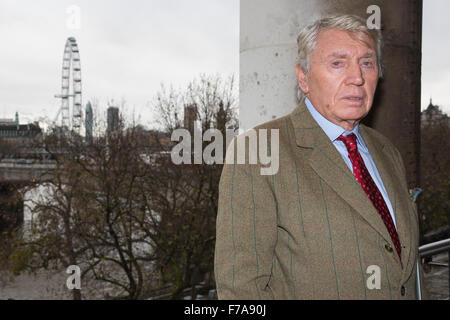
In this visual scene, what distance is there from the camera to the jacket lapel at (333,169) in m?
1.43

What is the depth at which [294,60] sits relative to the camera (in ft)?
6.93

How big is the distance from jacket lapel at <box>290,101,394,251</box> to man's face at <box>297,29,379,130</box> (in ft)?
0.28

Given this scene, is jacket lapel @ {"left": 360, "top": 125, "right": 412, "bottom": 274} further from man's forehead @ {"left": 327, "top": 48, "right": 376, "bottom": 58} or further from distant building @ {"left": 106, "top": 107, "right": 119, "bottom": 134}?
distant building @ {"left": 106, "top": 107, "right": 119, "bottom": 134}

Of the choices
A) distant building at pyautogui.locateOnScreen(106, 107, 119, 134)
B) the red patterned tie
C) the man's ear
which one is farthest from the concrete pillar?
distant building at pyautogui.locateOnScreen(106, 107, 119, 134)

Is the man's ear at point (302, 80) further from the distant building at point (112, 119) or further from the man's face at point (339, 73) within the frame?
the distant building at point (112, 119)

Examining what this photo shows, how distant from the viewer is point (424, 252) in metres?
2.49

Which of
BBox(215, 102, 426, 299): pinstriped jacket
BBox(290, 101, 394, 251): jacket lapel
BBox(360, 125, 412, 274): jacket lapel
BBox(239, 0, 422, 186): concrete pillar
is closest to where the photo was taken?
BBox(215, 102, 426, 299): pinstriped jacket

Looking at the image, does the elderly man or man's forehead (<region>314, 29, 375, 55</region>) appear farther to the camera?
man's forehead (<region>314, 29, 375, 55</region>)

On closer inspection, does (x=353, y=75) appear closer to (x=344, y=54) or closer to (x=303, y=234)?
(x=344, y=54)

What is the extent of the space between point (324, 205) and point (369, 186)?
23cm

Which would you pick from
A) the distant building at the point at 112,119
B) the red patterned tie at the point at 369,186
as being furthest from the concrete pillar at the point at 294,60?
the distant building at the point at 112,119

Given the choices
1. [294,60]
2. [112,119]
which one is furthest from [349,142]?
[112,119]

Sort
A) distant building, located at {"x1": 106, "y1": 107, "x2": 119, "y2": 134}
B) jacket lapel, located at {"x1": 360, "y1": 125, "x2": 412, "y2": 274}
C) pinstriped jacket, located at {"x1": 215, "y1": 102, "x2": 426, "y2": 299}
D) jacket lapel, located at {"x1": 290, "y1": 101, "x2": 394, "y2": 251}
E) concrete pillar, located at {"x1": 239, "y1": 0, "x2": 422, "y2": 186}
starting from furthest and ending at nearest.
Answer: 1. distant building, located at {"x1": 106, "y1": 107, "x2": 119, "y2": 134}
2. concrete pillar, located at {"x1": 239, "y1": 0, "x2": 422, "y2": 186}
3. jacket lapel, located at {"x1": 360, "y1": 125, "x2": 412, "y2": 274}
4. jacket lapel, located at {"x1": 290, "y1": 101, "x2": 394, "y2": 251}
5. pinstriped jacket, located at {"x1": 215, "y1": 102, "x2": 426, "y2": 299}

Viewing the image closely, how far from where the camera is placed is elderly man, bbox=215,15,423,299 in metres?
1.31
